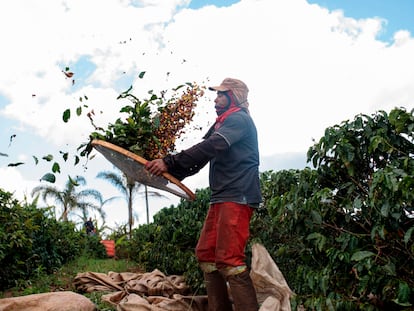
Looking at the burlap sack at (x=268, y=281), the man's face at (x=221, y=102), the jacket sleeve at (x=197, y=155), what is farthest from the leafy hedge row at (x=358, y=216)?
the man's face at (x=221, y=102)

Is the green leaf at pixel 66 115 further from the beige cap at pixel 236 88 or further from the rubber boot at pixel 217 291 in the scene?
the rubber boot at pixel 217 291

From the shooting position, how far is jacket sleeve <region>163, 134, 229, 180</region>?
3.79 m

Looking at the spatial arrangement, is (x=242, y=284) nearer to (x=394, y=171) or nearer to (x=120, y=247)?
(x=394, y=171)

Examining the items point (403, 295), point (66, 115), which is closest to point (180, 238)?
point (66, 115)

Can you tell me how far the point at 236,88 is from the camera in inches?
163

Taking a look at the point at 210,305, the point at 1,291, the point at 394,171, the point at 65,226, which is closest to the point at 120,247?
the point at 65,226

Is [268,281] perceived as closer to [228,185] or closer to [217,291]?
[217,291]

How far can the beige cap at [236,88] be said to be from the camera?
13.5 feet

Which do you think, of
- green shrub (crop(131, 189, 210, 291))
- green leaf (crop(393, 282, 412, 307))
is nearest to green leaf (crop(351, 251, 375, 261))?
green leaf (crop(393, 282, 412, 307))

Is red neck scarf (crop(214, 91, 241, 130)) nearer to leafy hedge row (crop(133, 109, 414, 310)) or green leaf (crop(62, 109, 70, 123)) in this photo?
leafy hedge row (crop(133, 109, 414, 310))

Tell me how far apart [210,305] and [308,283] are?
98 cm

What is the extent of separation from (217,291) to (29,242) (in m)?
4.25

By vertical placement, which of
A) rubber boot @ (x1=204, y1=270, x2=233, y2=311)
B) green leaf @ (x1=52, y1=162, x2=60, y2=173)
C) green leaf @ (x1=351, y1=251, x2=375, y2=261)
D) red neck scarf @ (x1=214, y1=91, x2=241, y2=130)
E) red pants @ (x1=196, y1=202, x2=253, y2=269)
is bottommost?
rubber boot @ (x1=204, y1=270, x2=233, y2=311)

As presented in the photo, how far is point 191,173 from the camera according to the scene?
407 centimetres
